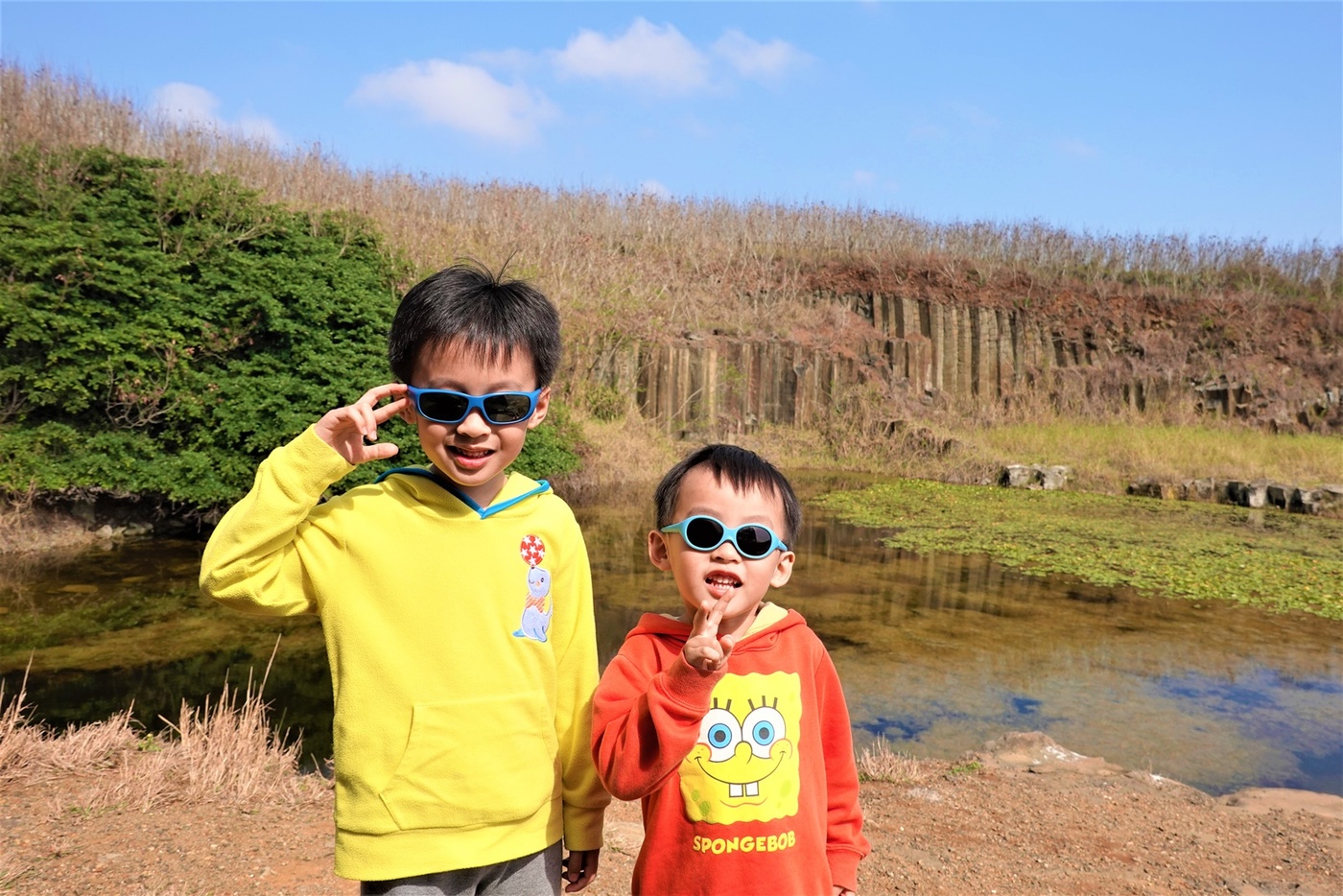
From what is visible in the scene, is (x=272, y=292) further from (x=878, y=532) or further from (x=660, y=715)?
(x=660, y=715)

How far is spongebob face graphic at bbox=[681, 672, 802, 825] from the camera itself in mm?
1830

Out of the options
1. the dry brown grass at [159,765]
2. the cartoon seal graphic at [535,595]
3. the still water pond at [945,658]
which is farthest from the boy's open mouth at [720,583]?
the still water pond at [945,658]

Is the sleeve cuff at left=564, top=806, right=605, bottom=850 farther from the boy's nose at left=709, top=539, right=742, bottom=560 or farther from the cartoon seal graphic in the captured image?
the boy's nose at left=709, top=539, right=742, bottom=560

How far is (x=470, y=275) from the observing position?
2.07 meters

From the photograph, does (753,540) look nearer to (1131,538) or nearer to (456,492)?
(456,492)

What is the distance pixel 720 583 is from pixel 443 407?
0.65 m

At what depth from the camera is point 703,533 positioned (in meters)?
1.85

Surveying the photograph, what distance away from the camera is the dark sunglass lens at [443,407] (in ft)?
6.32

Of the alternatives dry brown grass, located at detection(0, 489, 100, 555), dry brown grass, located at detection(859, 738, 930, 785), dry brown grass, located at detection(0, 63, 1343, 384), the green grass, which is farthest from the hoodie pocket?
dry brown grass, located at detection(0, 63, 1343, 384)

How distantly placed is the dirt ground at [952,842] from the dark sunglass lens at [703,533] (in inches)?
84.2

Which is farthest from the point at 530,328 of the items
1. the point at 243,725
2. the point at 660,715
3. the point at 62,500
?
the point at 62,500

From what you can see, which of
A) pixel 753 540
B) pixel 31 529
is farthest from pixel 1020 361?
pixel 753 540

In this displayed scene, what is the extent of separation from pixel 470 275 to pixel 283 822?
2884 millimetres

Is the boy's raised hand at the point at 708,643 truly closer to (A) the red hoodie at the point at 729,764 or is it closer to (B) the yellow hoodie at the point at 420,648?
(A) the red hoodie at the point at 729,764
